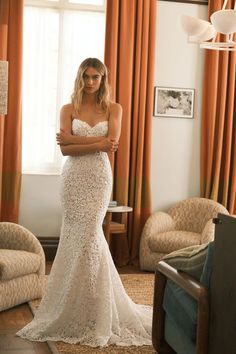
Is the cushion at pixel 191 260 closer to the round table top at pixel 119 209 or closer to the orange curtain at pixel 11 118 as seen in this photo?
the round table top at pixel 119 209

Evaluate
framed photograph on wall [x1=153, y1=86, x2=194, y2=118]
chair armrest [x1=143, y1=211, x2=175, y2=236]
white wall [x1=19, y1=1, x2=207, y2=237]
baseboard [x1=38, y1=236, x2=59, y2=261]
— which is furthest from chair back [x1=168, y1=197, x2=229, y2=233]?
baseboard [x1=38, y1=236, x2=59, y2=261]

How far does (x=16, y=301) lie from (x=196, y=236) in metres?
2.30

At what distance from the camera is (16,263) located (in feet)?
13.5

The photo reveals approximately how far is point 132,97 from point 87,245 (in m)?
2.99

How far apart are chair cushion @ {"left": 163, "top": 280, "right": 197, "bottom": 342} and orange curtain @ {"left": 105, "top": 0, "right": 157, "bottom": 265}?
3149mm

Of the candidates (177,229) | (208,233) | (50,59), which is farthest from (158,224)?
(50,59)

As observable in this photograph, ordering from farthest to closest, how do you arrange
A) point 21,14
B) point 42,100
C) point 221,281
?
point 42,100
point 21,14
point 221,281

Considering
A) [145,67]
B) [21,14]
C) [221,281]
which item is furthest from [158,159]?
[221,281]

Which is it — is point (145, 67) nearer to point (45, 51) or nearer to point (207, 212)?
point (45, 51)

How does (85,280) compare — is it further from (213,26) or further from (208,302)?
(213,26)

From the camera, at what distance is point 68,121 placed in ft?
12.4

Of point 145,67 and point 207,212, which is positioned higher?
point 145,67

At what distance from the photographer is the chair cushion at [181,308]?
2.66m

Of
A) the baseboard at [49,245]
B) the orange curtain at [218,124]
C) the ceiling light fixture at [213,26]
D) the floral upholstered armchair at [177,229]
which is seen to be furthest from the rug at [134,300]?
the ceiling light fixture at [213,26]
